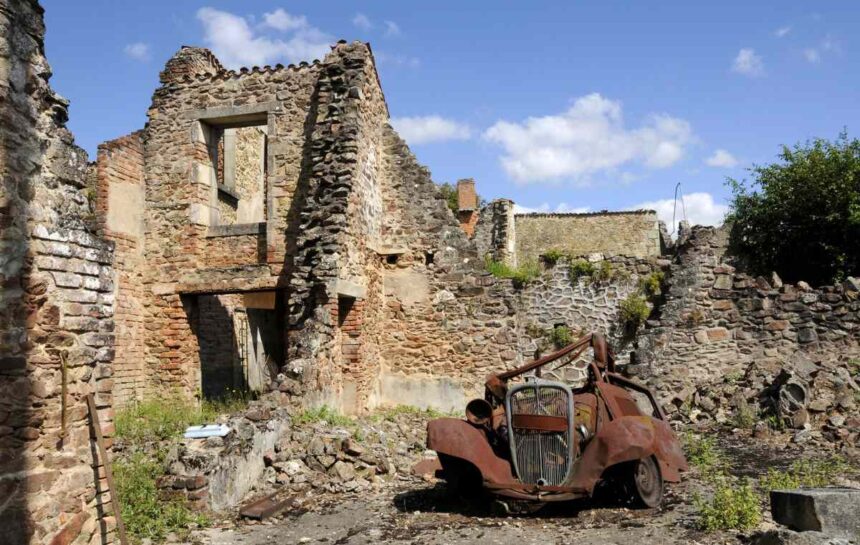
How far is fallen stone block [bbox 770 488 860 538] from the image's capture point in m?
5.37

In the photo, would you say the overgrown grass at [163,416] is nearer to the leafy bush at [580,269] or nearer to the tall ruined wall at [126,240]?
the tall ruined wall at [126,240]

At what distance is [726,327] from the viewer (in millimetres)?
13672

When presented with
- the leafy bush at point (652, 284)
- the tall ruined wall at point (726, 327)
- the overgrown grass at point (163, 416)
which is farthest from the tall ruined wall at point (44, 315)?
the leafy bush at point (652, 284)

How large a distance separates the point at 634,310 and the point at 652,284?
682mm

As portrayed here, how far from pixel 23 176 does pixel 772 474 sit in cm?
743

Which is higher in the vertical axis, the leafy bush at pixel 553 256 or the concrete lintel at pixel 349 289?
the leafy bush at pixel 553 256

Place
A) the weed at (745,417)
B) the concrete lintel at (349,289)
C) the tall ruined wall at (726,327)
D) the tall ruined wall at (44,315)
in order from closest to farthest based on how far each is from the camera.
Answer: the tall ruined wall at (44,315)
the concrete lintel at (349,289)
the weed at (745,417)
the tall ruined wall at (726,327)

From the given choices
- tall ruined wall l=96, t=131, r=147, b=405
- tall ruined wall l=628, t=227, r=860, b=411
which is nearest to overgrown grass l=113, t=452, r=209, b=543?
tall ruined wall l=96, t=131, r=147, b=405

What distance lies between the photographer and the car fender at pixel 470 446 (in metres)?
7.00

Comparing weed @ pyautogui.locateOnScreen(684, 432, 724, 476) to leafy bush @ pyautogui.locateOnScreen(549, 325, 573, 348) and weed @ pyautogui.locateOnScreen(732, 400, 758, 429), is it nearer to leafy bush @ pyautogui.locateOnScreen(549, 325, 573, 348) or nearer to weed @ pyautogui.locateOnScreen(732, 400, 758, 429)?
weed @ pyautogui.locateOnScreen(732, 400, 758, 429)

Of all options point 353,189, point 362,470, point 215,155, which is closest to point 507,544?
point 362,470

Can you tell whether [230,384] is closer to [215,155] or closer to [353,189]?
[215,155]

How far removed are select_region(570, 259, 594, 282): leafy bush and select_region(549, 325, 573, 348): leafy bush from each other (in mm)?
1151

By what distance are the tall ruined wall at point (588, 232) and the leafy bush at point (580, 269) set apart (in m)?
9.62
